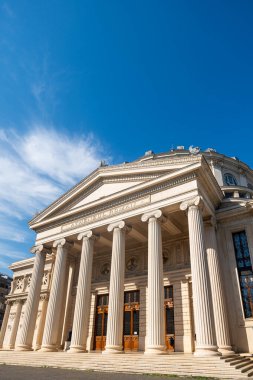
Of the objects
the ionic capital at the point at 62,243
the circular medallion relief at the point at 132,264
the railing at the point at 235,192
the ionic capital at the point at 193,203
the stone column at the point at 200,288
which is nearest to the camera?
the stone column at the point at 200,288

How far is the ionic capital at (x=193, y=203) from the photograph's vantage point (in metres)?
14.9

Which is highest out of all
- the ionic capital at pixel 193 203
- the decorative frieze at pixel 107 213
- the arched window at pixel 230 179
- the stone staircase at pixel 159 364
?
the arched window at pixel 230 179

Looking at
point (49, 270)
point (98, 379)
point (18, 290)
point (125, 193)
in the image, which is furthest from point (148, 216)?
point (18, 290)

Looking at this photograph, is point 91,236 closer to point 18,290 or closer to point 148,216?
point 148,216

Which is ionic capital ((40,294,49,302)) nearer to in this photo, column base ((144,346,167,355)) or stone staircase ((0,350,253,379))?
stone staircase ((0,350,253,379))

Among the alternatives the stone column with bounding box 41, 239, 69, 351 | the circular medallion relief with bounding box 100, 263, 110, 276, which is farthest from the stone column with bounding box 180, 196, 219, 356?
the circular medallion relief with bounding box 100, 263, 110, 276

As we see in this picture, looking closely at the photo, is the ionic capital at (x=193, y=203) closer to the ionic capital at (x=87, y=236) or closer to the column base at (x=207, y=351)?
the column base at (x=207, y=351)

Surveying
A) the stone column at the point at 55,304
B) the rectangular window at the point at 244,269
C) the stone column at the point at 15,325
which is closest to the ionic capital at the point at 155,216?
the rectangular window at the point at 244,269

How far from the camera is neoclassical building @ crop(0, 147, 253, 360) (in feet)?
46.6

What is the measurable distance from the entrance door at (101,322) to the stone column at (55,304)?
344 centimetres

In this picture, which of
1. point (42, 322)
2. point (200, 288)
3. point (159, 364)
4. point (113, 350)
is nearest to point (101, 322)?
point (42, 322)

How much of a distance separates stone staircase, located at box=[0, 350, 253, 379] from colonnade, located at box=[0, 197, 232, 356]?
39.8 inches

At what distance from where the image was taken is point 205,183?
16672mm

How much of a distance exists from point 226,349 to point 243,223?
23.1 ft
